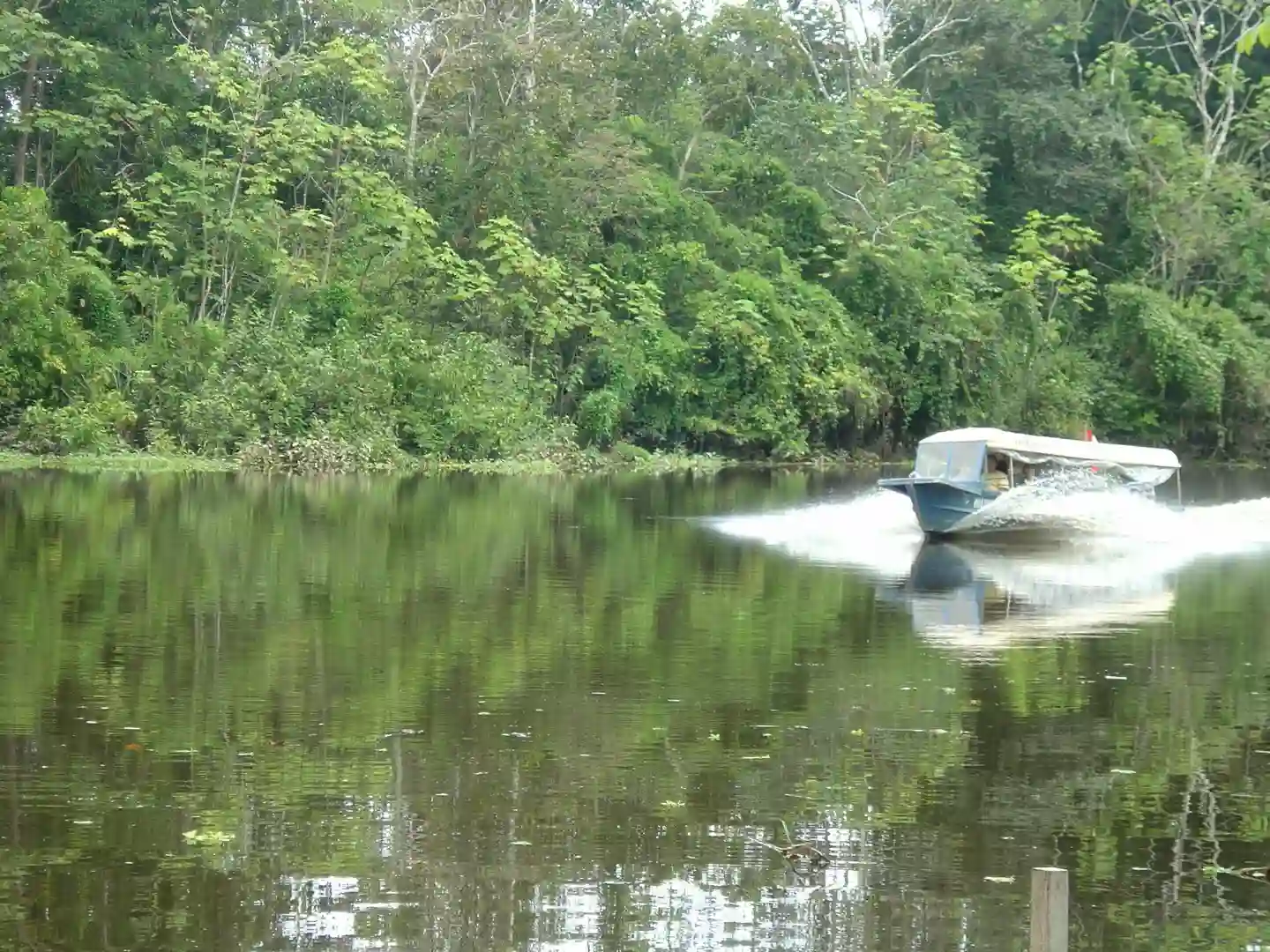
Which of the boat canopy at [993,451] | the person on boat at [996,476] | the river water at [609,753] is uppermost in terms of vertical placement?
the boat canopy at [993,451]

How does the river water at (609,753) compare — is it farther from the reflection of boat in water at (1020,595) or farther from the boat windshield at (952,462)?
the boat windshield at (952,462)

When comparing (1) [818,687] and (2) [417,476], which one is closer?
(1) [818,687]

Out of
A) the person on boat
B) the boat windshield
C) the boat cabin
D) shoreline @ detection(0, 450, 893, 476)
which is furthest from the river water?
shoreline @ detection(0, 450, 893, 476)

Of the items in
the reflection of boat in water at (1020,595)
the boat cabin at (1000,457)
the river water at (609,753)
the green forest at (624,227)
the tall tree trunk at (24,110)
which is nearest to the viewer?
the river water at (609,753)

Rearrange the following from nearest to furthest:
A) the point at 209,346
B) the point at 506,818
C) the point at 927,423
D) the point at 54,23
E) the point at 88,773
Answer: the point at 506,818
the point at 88,773
the point at 209,346
the point at 54,23
the point at 927,423

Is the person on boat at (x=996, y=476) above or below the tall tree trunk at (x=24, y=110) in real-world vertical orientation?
below

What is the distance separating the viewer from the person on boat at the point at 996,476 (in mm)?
29766

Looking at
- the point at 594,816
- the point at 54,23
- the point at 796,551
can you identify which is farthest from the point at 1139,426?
the point at 594,816

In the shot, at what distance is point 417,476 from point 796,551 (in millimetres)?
18551

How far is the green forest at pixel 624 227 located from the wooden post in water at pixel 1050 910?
38.8 meters

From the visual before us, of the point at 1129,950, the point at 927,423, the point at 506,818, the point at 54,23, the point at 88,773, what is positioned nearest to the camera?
the point at 1129,950

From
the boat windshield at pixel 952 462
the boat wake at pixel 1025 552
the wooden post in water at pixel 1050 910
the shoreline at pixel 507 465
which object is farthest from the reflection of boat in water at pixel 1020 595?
the shoreline at pixel 507 465

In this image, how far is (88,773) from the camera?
9703 millimetres

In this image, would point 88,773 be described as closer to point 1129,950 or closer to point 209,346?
point 1129,950
